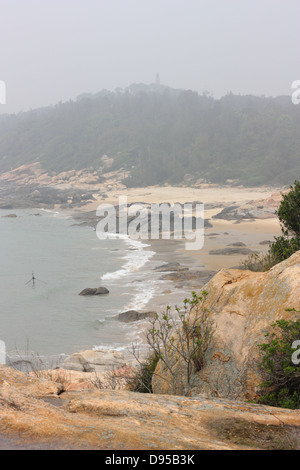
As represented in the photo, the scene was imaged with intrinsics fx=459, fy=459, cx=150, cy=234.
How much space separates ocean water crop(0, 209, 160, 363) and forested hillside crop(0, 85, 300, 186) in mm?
31625

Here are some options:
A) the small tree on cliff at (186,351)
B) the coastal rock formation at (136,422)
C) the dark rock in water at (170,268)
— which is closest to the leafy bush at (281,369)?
the coastal rock formation at (136,422)

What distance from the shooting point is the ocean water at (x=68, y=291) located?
12.1 meters

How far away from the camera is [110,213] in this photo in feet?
134

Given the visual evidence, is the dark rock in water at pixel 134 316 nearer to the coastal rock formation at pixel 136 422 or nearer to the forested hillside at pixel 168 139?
the coastal rock formation at pixel 136 422

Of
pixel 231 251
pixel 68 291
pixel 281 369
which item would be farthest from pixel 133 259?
pixel 281 369

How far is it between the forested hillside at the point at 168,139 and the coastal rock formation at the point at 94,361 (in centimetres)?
4543

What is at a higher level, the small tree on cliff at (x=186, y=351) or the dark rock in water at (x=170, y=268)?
the small tree on cliff at (x=186, y=351)

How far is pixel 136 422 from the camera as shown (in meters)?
3.23

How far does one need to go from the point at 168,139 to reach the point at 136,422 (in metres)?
72.3

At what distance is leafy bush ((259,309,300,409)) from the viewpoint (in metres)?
4.18

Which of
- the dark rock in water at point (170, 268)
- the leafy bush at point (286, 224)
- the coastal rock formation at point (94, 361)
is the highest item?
the leafy bush at point (286, 224)

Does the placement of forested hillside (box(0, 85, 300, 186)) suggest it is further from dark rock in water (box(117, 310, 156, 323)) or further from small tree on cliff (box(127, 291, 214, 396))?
small tree on cliff (box(127, 291, 214, 396))

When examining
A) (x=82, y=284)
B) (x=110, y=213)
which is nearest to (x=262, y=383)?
(x=82, y=284)
